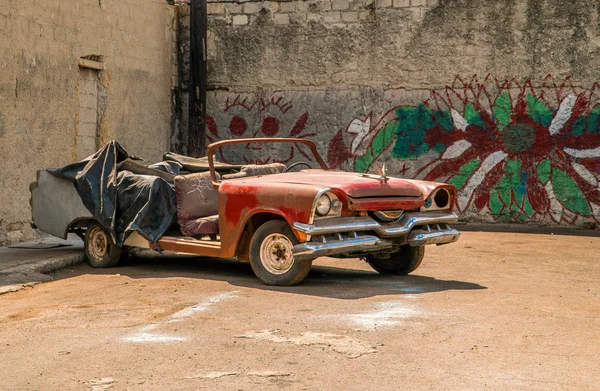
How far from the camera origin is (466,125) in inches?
586

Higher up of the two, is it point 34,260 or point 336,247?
point 336,247

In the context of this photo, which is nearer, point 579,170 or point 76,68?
point 76,68

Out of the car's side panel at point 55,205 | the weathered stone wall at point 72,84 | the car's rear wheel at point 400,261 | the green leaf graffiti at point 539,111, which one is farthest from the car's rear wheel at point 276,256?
the green leaf graffiti at point 539,111

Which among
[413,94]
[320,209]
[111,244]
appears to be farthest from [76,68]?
[320,209]

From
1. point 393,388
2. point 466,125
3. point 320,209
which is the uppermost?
point 466,125

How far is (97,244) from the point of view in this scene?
9992 mm

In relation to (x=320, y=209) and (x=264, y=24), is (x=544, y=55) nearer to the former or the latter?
(x=264, y=24)

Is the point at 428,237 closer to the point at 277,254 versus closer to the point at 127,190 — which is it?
the point at 277,254

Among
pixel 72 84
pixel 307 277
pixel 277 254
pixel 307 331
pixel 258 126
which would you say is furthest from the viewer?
pixel 258 126

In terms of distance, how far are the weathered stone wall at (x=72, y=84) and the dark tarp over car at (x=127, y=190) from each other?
2.00 metres

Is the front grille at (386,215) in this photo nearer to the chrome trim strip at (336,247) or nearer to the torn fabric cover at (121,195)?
the chrome trim strip at (336,247)

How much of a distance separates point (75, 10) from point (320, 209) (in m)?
6.84

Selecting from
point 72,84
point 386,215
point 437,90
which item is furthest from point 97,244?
point 437,90

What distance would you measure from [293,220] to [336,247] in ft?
1.44
